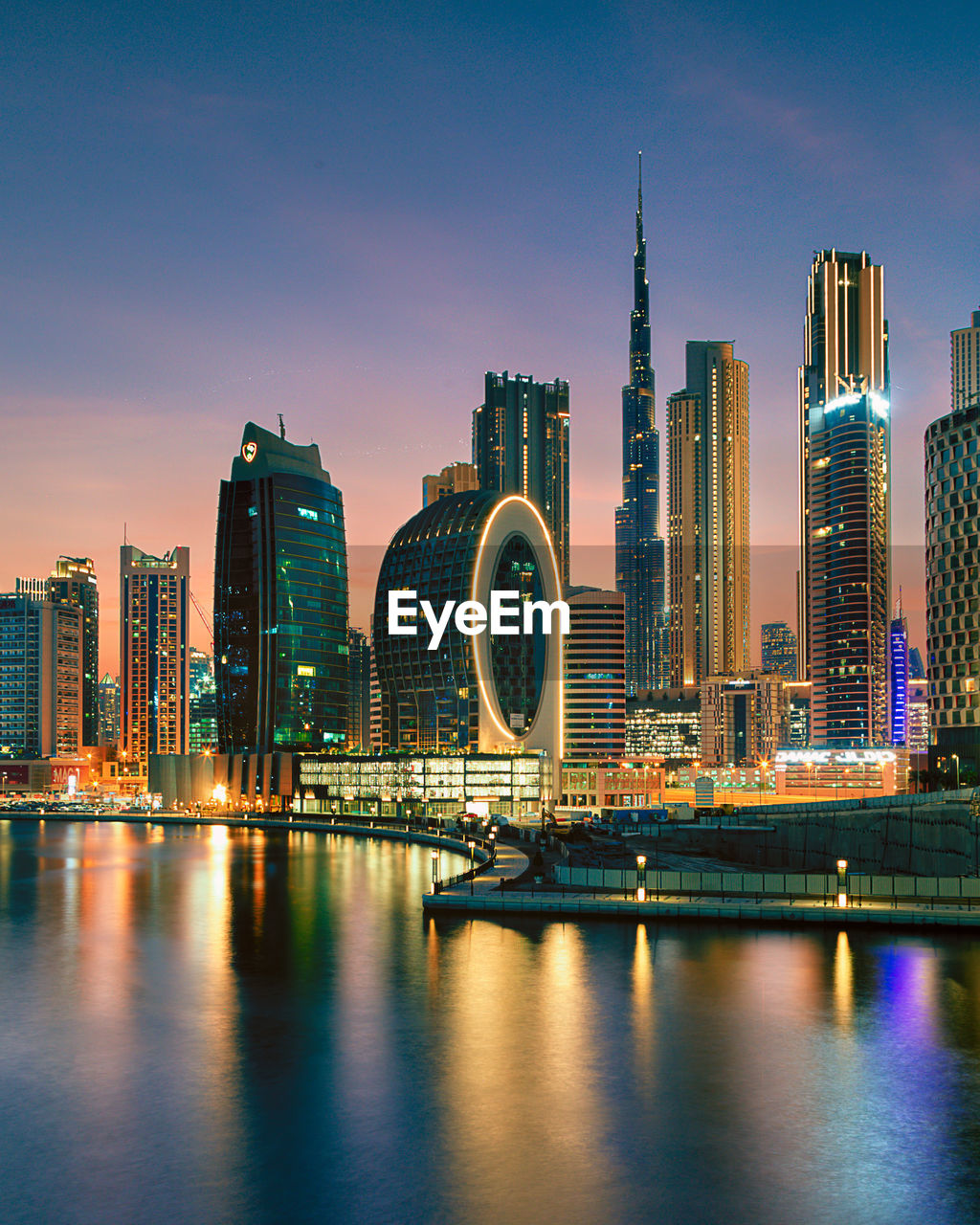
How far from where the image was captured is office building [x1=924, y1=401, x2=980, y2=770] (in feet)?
489

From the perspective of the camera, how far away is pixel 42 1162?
30.2m

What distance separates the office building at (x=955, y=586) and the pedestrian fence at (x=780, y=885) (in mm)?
81626

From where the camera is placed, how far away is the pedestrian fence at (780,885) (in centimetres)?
6744

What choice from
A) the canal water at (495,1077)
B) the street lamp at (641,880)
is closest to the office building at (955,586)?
the street lamp at (641,880)

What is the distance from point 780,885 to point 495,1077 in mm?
40075

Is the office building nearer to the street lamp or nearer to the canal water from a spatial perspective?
the street lamp

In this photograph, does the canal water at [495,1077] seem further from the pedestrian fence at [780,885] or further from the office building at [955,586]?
the office building at [955,586]

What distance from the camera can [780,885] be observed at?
2872 inches

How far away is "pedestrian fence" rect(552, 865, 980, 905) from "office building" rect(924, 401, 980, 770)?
81.6 metres

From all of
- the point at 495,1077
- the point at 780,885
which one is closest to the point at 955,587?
the point at 780,885

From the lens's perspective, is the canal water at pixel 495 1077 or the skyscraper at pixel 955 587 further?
the skyscraper at pixel 955 587

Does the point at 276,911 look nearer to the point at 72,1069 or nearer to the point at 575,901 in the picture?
the point at 575,901

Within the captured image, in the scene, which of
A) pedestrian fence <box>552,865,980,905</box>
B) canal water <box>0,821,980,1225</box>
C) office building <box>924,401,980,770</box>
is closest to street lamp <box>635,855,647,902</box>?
pedestrian fence <box>552,865,980,905</box>

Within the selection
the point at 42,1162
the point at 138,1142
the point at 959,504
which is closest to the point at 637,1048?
the point at 138,1142
